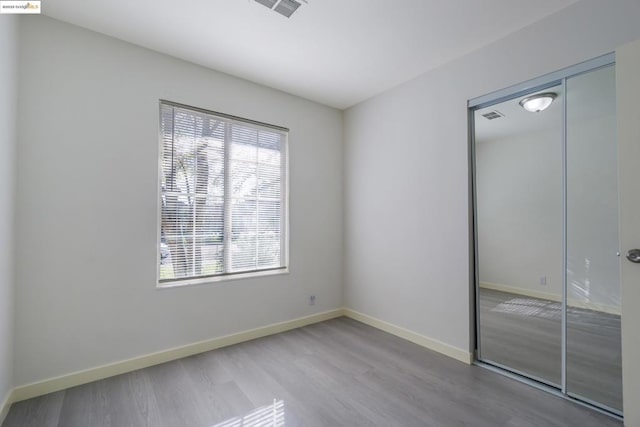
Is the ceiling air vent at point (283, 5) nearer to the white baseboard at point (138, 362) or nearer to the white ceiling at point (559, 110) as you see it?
the white ceiling at point (559, 110)

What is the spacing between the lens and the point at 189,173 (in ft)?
9.14

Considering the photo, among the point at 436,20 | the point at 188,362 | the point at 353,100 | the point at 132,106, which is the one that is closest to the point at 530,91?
the point at 436,20

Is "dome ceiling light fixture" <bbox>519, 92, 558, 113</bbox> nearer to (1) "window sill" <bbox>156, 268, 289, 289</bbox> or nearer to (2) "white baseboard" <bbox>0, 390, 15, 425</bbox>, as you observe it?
(1) "window sill" <bbox>156, 268, 289, 289</bbox>

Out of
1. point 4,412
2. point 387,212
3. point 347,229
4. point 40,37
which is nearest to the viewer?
point 4,412

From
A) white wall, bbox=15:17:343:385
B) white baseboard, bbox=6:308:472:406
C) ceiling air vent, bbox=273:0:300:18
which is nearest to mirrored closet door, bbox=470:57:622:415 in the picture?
white baseboard, bbox=6:308:472:406

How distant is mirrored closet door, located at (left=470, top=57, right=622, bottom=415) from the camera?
1969 mm

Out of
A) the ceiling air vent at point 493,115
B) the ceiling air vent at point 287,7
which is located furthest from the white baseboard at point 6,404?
the ceiling air vent at point 493,115

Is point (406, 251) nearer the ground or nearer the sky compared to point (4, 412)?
nearer the sky

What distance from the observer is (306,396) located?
209cm

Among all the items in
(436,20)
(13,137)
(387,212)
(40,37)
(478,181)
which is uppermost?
(436,20)

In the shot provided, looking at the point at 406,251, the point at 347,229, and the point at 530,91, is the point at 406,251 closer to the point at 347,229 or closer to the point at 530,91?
the point at 347,229

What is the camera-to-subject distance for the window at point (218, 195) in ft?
8.84

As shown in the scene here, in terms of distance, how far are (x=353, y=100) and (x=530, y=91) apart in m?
1.98

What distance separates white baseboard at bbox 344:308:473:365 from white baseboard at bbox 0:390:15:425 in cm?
322
